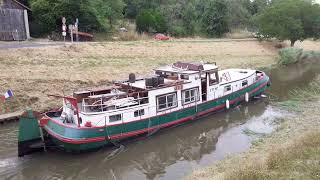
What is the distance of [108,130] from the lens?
1791 cm

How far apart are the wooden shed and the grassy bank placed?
88.6 ft

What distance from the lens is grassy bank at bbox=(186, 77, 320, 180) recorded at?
35.7 feet

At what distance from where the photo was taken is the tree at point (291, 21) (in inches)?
1945

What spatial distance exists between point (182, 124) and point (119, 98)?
4.32m

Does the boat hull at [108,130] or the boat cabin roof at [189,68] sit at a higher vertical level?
the boat cabin roof at [189,68]

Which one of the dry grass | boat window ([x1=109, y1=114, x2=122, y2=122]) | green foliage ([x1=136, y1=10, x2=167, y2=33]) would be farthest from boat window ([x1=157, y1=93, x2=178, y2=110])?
green foliage ([x1=136, y1=10, x2=167, y2=33])

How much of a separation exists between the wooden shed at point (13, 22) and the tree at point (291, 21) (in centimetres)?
3113

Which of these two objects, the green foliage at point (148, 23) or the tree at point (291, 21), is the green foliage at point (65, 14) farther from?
the tree at point (291, 21)

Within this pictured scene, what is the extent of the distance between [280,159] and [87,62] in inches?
850

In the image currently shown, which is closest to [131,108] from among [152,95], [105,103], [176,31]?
[105,103]

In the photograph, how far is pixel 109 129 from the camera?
1794 cm

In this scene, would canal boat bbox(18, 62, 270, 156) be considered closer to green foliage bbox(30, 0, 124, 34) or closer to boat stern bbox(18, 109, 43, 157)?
boat stern bbox(18, 109, 43, 157)

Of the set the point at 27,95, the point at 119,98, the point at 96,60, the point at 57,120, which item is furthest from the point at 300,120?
the point at 96,60

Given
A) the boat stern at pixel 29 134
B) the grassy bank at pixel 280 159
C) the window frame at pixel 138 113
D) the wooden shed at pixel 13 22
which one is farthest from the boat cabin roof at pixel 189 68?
the wooden shed at pixel 13 22
